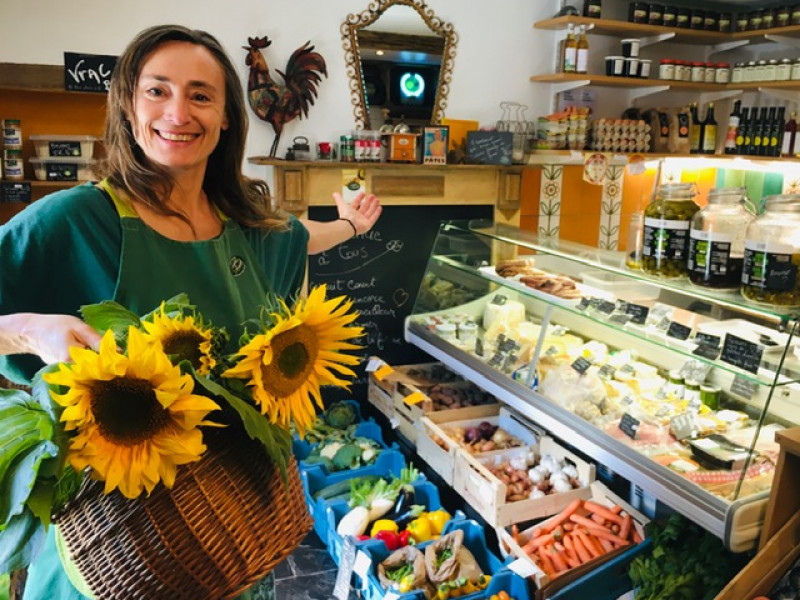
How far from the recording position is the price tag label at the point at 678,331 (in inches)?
103

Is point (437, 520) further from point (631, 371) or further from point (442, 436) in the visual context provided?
point (631, 371)

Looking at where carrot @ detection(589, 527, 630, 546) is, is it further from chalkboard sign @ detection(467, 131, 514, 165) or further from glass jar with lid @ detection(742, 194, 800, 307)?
chalkboard sign @ detection(467, 131, 514, 165)

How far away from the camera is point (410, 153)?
457cm

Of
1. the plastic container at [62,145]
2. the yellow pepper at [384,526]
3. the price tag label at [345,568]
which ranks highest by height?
the plastic container at [62,145]

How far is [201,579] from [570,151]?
436 cm

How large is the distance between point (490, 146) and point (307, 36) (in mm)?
1340

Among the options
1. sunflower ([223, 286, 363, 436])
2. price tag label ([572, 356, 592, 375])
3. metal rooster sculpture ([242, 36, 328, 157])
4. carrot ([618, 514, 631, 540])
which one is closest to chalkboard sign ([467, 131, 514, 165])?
metal rooster sculpture ([242, 36, 328, 157])

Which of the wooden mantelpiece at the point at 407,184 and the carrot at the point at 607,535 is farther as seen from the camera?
the wooden mantelpiece at the point at 407,184

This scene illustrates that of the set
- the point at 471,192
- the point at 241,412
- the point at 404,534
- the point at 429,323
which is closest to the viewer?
the point at 241,412

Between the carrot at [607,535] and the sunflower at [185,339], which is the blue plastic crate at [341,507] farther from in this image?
the sunflower at [185,339]

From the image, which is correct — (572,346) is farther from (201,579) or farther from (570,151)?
(201,579)

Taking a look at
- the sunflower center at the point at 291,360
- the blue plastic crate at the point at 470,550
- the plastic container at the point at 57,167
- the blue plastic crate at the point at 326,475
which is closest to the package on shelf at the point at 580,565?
the blue plastic crate at the point at 470,550

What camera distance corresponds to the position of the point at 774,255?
210 centimetres

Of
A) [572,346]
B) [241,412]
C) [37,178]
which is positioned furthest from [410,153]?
[241,412]
